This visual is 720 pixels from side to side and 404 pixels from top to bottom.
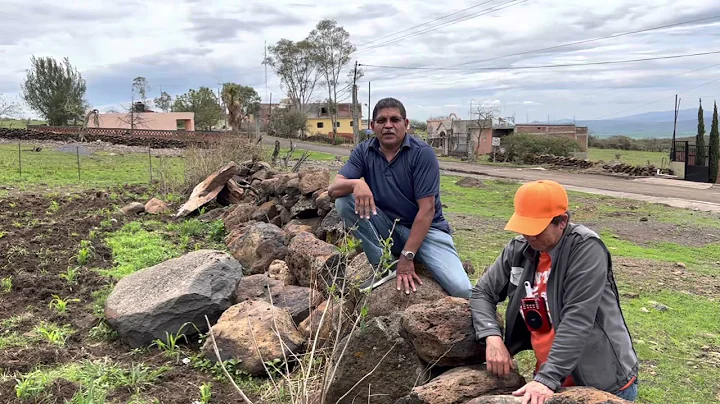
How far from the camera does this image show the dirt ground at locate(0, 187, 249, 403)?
12.4 feet

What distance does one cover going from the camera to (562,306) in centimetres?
256

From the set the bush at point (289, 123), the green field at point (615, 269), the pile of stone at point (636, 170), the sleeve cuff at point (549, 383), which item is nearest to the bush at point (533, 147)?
the pile of stone at point (636, 170)

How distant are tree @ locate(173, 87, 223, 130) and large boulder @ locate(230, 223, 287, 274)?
181 ft

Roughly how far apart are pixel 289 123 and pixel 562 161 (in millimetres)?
31150

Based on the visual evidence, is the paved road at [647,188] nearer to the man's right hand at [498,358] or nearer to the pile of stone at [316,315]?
the pile of stone at [316,315]

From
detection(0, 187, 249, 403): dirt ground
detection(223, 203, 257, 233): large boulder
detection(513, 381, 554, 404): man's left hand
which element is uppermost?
detection(513, 381, 554, 404): man's left hand

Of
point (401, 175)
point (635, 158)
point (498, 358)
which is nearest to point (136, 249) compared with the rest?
point (401, 175)

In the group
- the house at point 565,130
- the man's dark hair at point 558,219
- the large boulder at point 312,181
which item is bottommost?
the large boulder at point 312,181

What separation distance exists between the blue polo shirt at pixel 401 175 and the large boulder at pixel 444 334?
1128 millimetres

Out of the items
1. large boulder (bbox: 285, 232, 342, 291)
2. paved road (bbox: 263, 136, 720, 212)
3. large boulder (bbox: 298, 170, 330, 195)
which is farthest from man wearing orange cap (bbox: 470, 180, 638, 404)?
paved road (bbox: 263, 136, 720, 212)

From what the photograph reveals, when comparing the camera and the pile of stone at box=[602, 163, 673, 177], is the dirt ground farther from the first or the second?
the pile of stone at box=[602, 163, 673, 177]

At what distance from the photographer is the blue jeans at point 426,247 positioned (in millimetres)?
3945

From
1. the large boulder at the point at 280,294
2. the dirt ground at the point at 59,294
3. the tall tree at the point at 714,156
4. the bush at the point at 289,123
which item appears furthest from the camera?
the bush at the point at 289,123

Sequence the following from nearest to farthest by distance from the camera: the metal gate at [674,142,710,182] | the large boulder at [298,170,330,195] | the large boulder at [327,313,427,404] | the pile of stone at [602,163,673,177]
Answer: the large boulder at [327,313,427,404] < the large boulder at [298,170,330,195] < the metal gate at [674,142,710,182] < the pile of stone at [602,163,673,177]
